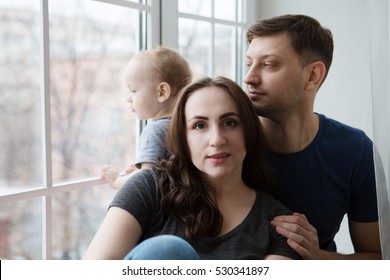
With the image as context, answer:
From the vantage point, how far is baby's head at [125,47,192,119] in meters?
1.39

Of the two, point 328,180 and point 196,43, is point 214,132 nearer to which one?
point 328,180

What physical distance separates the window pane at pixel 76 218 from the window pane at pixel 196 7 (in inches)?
26.2

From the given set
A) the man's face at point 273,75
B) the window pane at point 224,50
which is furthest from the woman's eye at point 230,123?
the window pane at point 224,50

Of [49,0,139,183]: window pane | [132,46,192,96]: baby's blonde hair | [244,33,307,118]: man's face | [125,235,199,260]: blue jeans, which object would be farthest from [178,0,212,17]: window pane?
[125,235,199,260]: blue jeans

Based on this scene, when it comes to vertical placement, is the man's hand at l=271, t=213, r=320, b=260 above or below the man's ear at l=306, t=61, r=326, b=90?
below

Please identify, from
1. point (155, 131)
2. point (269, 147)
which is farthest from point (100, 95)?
point (269, 147)

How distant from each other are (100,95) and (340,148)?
0.72 meters

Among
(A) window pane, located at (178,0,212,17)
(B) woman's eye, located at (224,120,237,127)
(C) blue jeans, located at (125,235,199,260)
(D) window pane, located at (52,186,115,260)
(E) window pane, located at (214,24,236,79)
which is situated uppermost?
(A) window pane, located at (178,0,212,17)

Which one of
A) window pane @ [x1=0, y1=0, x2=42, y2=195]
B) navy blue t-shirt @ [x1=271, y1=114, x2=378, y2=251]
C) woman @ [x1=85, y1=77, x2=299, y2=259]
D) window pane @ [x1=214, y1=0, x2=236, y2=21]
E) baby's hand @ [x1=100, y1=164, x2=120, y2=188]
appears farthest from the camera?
window pane @ [x1=214, y1=0, x2=236, y2=21]

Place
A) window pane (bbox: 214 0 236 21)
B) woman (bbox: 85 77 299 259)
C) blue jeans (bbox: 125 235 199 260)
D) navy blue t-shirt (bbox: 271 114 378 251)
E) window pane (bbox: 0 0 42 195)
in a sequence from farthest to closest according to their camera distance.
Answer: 1. window pane (bbox: 214 0 236 21)
2. navy blue t-shirt (bbox: 271 114 378 251)
3. window pane (bbox: 0 0 42 195)
4. woman (bbox: 85 77 299 259)
5. blue jeans (bbox: 125 235 199 260)

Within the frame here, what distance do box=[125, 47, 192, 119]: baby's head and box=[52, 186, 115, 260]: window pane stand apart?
11.7 inches

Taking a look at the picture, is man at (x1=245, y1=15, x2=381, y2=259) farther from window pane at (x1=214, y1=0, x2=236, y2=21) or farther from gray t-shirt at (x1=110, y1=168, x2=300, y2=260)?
window pane at (x1=214, y1=0, x2=236, y2=21)

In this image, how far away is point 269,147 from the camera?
1.31 meters

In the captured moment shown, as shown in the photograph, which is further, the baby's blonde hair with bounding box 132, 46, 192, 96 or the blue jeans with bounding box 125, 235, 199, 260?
the baby's blonde hair with bounding box 132, 46, 192, 96
